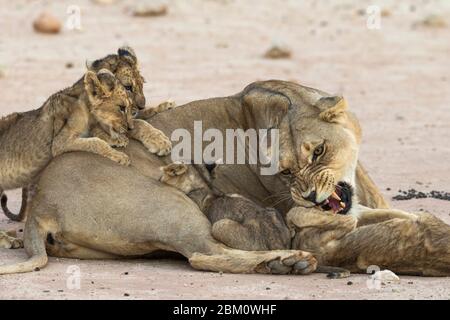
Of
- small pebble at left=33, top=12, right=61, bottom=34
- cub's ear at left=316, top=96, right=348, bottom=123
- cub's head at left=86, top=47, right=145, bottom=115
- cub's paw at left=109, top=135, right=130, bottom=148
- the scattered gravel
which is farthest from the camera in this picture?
small pebble at left=33, top=12, right=61, bottom=34

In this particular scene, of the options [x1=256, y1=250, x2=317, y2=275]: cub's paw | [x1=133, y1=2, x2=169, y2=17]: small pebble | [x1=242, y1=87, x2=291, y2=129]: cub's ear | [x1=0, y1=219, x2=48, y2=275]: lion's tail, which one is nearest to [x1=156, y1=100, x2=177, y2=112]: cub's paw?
[x1=242, y1=87, x2=291, y2=129]: cub's ear

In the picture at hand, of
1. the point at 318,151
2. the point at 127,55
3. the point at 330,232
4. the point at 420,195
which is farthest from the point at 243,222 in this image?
the point at 420,195

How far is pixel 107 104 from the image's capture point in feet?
28.9

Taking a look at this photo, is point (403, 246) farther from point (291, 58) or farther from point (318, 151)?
point (291, 58)

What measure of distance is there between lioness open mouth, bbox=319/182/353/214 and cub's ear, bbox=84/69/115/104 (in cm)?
186

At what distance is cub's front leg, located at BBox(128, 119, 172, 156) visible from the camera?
852 cm

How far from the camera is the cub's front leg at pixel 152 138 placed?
8516 mm

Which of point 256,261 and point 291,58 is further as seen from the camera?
point 291,58

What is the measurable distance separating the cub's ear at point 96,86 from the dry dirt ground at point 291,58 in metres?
1.23

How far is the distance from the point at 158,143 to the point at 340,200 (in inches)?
52.5

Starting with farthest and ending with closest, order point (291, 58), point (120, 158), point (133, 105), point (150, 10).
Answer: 1. point (150, 10)
2. point (291, 58)
3. point (133, 105)
4. point (120, 158)

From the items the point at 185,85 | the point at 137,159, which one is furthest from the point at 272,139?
the point at 185,85

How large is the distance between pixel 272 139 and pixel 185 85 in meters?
9.39

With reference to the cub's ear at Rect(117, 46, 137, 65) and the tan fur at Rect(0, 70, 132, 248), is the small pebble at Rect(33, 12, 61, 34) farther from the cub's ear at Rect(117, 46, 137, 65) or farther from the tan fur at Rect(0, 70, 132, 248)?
the tan fur at Rect(0, 70, 132, 248)
